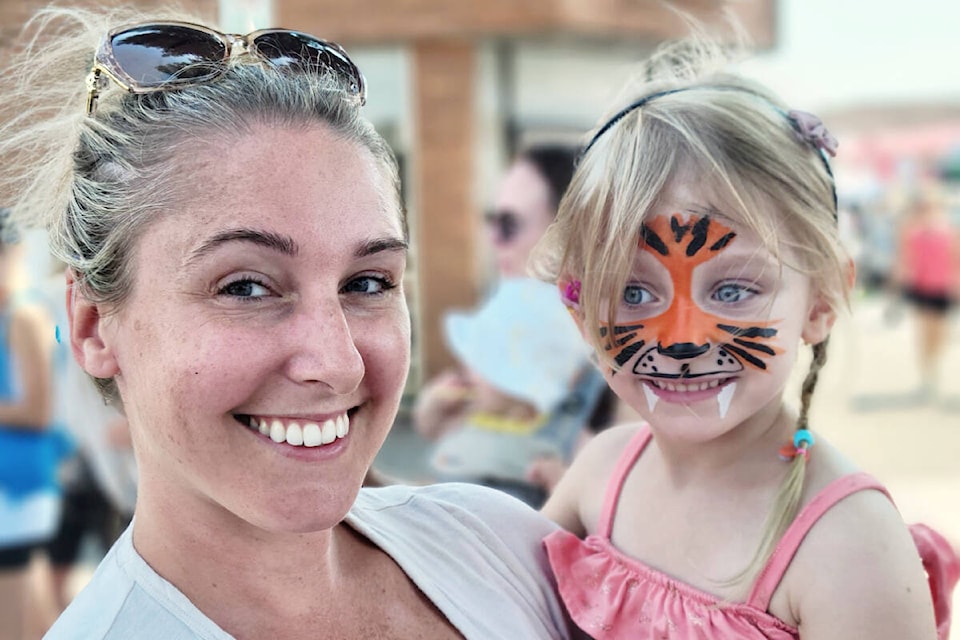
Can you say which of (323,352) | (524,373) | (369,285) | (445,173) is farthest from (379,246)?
(445,173)

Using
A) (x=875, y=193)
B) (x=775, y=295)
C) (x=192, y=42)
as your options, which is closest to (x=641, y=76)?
(x=775, y=295)

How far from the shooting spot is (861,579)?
1439 mm

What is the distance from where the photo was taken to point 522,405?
333 cm

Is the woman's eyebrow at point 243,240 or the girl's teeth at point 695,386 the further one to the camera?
the girl's teeth at point 695,386

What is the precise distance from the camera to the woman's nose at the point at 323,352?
1.24 m

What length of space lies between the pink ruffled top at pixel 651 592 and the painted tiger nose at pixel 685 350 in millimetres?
283

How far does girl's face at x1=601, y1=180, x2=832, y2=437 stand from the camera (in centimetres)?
159

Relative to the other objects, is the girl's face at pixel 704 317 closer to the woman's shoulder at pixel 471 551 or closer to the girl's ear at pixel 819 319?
the girl's ear at pixel 819 319

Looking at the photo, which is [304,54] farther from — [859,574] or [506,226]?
[506,226]

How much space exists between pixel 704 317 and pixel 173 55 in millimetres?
879

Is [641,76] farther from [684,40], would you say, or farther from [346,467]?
[346,467]

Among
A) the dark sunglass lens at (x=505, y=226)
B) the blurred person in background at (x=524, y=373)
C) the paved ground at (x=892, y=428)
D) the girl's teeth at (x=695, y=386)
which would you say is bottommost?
the paved ground at (x=892, y=428)

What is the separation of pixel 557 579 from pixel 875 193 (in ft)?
63.2

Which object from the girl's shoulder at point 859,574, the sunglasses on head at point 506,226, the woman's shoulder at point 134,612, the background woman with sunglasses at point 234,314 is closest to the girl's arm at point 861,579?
the girl's shoulder at point 859,574
